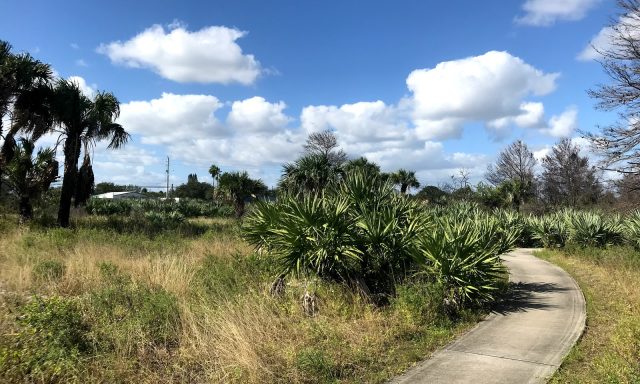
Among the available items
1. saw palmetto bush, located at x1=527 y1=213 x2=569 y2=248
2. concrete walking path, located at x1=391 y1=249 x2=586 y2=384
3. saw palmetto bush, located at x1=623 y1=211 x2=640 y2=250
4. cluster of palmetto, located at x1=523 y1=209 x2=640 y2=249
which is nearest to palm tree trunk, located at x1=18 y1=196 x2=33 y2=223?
concrete walking path, located at x1=391 y1=249 x2=586 y2=384

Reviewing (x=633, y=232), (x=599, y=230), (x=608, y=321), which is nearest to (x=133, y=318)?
(x=608, y=321)

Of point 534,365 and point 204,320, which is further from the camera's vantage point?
point 204,320

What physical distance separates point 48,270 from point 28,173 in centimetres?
1489

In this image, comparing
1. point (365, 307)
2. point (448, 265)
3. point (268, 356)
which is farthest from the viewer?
point (448, 265)

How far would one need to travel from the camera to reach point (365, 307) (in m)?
7.88

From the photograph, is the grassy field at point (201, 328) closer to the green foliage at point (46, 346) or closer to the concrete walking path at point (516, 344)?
the green foliage at point (46, 346)

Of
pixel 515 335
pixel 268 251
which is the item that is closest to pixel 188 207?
pixel 268 251

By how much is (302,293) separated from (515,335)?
3.53 metres

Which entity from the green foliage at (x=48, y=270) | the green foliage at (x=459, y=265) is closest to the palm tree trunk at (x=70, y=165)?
the green foliage at (x=48, y=270)

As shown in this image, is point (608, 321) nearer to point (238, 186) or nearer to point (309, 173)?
point (309, 173)

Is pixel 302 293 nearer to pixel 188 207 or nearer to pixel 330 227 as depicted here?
pixel 330 227

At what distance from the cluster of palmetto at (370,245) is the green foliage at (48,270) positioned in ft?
14.9

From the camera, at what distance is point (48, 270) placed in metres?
10.5

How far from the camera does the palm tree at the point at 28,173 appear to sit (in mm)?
22438
